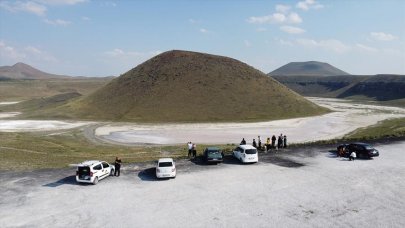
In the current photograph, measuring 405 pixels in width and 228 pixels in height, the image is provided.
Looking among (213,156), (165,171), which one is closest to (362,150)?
(213,156)

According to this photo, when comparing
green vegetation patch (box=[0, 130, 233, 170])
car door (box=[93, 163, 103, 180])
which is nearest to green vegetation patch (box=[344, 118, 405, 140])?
green vegetation patch (box=[0, 130, 233, 170])

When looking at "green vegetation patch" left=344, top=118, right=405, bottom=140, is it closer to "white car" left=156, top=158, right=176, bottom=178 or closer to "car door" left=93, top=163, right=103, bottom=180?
"white car" left=156, top=158, right=176, bottom=178

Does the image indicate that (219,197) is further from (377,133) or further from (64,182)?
(377,133)

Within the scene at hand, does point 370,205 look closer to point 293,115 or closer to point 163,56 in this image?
point 293,115

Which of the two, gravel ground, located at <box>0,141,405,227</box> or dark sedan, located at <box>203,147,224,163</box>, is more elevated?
dark sedan, located at <box>203,147,224,163</box>

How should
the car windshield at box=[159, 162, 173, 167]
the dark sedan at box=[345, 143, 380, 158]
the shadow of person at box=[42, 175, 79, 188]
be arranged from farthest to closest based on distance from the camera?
the dark sedan at box=[345, 143, 380, 158], the car windshield at box=[159, 162, 173, 167], the shadow of person at box=[42, 175, 79, 188]

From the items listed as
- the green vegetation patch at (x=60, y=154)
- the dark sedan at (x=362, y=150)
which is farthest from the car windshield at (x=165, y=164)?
the dark sedan at (x=362, y=150)

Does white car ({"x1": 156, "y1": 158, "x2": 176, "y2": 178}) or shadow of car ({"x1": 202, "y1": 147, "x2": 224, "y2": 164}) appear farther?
shadow of car ({"x1": 202, "y1": 147, "x2": 224, "y2": 164})
